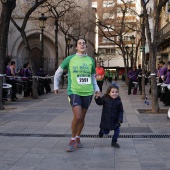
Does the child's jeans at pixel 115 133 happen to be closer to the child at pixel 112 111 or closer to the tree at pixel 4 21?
the child at pixel 112 111

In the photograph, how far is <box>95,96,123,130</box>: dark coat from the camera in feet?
24.9

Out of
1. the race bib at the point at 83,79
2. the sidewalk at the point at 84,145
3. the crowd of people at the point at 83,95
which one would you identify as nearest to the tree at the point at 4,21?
the sidewalk at the point at 84,145

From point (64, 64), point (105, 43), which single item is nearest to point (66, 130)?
point (64, 64)

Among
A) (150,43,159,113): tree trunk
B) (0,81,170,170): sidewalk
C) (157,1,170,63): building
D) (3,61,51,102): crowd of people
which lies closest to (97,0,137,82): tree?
(157,1,170,63): building

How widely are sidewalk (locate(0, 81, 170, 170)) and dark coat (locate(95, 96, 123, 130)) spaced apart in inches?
17.2

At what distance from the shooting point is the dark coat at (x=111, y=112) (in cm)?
760

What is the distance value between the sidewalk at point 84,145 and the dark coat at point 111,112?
438mm

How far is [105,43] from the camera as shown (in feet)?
320

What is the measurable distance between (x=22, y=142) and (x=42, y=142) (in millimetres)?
398

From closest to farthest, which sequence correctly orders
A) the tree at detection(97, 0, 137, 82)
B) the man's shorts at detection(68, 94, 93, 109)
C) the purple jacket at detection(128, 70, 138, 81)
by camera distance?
the man's shorts at detection(68, 94, 93, 109)
the purple jacket at detection(128, 70, 138, 81)
the tree at detection(97, 0, 137, 82)

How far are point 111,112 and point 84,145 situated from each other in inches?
34.3

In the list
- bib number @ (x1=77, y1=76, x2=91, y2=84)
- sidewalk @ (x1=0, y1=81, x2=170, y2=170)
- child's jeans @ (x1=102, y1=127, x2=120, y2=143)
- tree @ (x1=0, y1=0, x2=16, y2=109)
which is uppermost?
tree @ (x1=0, y1=0, x2=16, y2=109)

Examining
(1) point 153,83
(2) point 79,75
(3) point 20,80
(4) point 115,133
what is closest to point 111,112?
(4) point 115,133

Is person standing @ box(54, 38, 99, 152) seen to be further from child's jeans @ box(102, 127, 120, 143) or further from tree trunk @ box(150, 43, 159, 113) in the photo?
tree trunk @ box(150, 43, 159, 113)
